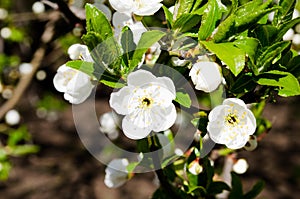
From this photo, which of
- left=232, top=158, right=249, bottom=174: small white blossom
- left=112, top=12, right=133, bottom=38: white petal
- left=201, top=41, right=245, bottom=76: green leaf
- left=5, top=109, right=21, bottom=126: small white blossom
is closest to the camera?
left=201, top=41, right=245, bottom=76: green leaf

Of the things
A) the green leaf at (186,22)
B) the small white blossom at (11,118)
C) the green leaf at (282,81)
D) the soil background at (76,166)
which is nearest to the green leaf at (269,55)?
the green leaf at (282,81)

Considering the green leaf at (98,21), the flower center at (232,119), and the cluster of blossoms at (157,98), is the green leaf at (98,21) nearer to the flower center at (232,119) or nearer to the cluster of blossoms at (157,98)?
the cluster of blossoms at (157,98)

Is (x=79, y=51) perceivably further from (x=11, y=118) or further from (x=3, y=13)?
(x=3, y=13)

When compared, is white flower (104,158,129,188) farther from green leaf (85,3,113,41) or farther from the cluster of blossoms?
green leaf (85,3,113,41)

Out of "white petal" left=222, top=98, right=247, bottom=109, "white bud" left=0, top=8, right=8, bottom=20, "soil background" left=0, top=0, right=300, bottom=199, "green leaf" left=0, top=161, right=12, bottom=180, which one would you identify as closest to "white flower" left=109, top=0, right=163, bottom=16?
"white petal" left=222, top=98, right=247, bottom=109

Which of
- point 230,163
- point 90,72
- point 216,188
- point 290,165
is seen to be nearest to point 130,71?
point 90,72

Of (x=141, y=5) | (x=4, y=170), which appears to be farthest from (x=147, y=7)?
(x=4, y=170)

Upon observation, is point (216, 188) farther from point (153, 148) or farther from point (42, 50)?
point (42, 50)
